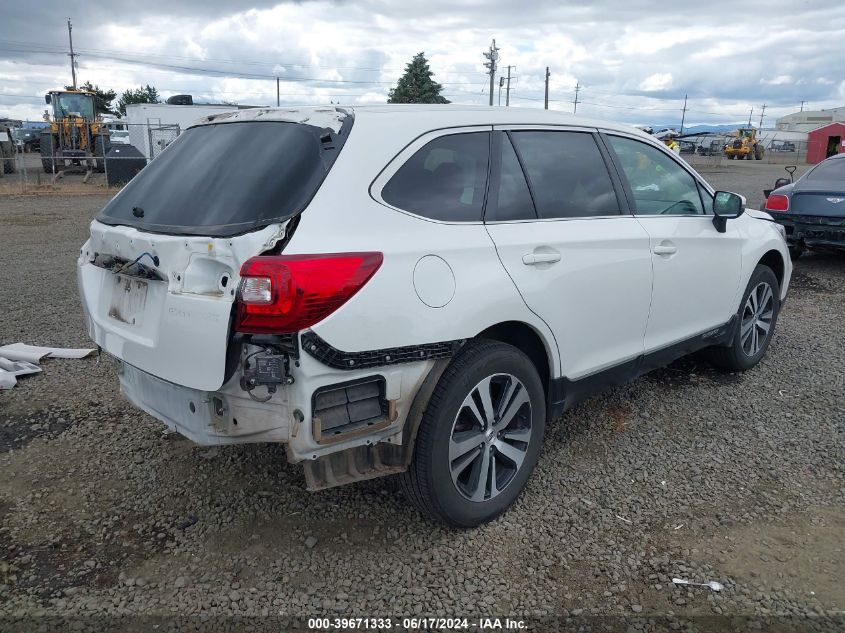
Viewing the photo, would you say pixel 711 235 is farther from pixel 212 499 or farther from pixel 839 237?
pixel 839 237

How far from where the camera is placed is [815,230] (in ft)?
28.2

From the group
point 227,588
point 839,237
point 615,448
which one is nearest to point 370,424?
point 227,588

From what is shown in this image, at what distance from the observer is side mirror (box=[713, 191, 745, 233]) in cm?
440

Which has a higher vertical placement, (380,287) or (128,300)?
(380,287)

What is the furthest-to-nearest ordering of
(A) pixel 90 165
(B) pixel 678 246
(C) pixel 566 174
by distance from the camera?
(A) pixel 90 165 → (B) pixel 678 246 → (C) pixel 566 174

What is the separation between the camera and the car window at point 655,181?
13.1 ft

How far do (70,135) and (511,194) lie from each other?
27.7m

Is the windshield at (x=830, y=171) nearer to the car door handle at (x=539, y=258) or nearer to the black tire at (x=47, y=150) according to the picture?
the car door handle at (x=539, y=258)

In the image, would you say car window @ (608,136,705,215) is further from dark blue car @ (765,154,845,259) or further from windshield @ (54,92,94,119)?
windshield @ (54,92,94,119)

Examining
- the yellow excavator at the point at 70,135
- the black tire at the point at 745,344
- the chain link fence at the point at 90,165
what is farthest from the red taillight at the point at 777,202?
the yellow excavator at the point at 70,135

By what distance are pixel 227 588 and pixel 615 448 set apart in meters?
2.28

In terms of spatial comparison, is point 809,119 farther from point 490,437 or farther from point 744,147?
point 490,437

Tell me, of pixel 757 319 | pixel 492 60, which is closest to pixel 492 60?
pixel 492 60

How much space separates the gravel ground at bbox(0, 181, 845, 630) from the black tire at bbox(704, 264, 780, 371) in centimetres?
32
